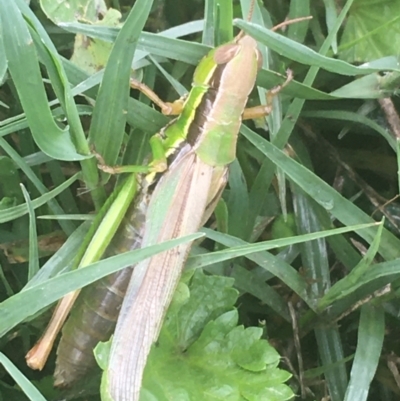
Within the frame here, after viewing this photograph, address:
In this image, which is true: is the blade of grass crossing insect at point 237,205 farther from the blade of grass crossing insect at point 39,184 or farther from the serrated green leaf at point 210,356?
the blade of grass crossing insect at point 39,184

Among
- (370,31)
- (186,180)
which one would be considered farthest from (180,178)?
(370,31)

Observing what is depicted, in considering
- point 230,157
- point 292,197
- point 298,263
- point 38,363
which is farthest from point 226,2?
point 38,363

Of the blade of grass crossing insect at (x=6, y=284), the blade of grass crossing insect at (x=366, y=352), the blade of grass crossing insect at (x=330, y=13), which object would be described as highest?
the blade of grass crossing insect at (x=330, y=13)

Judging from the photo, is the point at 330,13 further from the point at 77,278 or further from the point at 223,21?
the point at 77,278

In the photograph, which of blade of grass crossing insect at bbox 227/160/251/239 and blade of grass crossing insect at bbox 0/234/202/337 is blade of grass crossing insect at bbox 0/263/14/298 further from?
blade of grass crossing insect at bbox 227/160/251/239

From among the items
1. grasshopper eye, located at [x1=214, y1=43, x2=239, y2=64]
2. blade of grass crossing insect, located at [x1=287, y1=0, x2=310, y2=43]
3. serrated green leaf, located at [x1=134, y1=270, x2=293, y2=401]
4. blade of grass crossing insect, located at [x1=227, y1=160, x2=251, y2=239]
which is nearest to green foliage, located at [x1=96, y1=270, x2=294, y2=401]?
serrated green leaf, located at [x1=134, y1=270, x2=293, y2=401]

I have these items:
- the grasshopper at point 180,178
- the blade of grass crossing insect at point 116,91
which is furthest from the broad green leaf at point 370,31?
the blade of grass crossing insect at point 116,91
